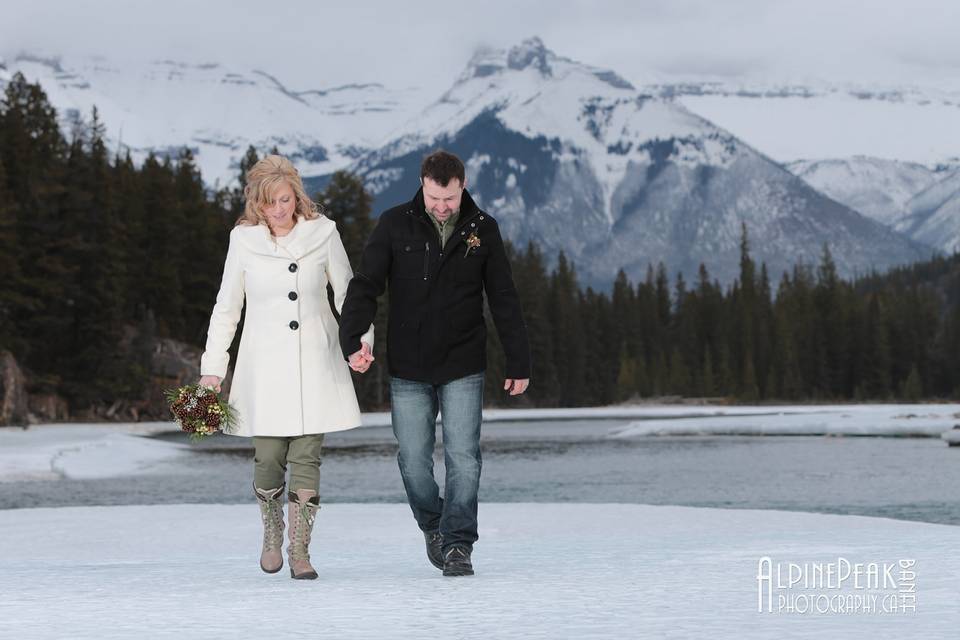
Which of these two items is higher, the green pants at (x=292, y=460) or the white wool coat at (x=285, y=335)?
the white wool coat at (x=285, y=335)

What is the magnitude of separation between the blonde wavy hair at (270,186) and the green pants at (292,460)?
4.09 ft

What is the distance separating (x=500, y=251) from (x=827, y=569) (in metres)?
2.52

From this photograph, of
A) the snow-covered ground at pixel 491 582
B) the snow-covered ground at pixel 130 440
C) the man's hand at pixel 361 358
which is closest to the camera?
the snow-covered ground at pixel 491 582

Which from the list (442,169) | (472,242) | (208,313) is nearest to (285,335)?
(472,242)

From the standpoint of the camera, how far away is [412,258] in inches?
297

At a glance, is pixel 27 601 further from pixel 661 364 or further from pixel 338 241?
pixel 661 364

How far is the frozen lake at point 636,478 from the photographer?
20.2 meters

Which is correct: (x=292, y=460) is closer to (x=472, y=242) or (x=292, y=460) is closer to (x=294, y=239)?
(x=294, y=239)

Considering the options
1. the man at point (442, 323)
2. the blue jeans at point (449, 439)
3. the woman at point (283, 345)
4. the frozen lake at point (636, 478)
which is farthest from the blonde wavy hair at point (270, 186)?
the frozen lake at point (636, 478)

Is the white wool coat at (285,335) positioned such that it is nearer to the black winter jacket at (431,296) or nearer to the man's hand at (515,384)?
the black winter jacket at (431,296)

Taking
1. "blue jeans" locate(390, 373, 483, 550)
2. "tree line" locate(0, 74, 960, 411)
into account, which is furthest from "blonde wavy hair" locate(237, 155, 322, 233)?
"tree line" locate(0, 74, 960, 411)

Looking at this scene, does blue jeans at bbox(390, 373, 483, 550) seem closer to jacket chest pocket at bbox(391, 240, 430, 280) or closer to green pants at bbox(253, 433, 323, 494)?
green pants at bbox(253, 433, 323, 494)

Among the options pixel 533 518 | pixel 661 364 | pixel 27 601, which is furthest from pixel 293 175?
pixel 661 364

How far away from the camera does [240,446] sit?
44.1 metres
